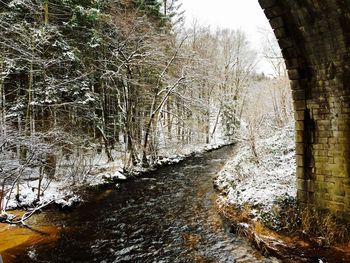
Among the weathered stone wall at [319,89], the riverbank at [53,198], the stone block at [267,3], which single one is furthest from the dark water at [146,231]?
the stone block at [267,3]

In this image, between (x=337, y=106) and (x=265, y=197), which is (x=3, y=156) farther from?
(x=337, y=106)

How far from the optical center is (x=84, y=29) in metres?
15.0

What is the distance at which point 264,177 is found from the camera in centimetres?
901

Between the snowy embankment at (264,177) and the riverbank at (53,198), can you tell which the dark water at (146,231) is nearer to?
the riverbank at (53,198)

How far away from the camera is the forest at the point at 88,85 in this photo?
392 inches

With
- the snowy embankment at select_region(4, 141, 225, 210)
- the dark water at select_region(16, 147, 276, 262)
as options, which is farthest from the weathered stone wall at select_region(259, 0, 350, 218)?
the snowy embankment at select_region(4, 141, 225, 210)

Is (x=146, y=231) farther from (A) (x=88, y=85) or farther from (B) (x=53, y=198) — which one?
(A) (x=88, y=85)

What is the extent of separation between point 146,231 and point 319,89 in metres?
5.46

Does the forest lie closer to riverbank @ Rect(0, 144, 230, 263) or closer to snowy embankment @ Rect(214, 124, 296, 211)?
riverbank @ Rect(0, 144, 230, 263)

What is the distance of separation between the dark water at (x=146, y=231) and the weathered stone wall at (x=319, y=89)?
224 cm

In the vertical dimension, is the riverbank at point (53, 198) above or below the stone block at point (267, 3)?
below

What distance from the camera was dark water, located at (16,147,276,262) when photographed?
20.7 feet

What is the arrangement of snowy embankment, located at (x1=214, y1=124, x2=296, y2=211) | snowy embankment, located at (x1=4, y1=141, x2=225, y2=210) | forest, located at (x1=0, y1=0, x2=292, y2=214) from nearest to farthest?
snowy embankment, located at (x1=214, y1=124, x2=296, y2=211)
snowy embankment, located at (x1=4, y1=141, x2=225, y2=210)
forest, located at (x1=0, y1=0, x2=292, y2=214)

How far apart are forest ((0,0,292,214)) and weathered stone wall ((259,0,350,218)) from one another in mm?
4515
